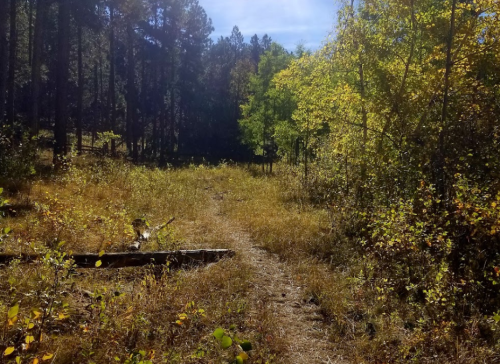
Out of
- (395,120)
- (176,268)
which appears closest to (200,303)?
(176,268)

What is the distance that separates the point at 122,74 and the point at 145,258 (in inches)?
1257

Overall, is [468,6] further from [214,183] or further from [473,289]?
[214,183]

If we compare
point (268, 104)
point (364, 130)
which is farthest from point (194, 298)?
point (268, 104)

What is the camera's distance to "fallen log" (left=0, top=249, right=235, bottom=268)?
493 cm

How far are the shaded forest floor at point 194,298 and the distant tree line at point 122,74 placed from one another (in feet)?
15.1

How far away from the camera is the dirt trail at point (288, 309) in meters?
3.97

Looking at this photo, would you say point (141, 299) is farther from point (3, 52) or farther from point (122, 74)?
point (122, 74)

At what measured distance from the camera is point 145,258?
18.6 feet

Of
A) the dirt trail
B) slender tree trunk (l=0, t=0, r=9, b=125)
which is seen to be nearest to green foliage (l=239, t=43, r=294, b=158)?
slender tree trunk (l=0, t=0, r=9, b=125)

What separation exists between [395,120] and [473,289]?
4851 millimetres

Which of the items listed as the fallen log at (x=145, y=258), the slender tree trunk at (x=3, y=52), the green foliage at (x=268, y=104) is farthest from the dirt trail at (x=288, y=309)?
the green foliage at (x=268, y=104)

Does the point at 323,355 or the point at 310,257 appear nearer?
the point at 323,355

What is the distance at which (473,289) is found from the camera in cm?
457

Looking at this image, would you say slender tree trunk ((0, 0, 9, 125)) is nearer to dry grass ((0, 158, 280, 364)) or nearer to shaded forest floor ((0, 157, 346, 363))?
shaded forest floor ((0, 157, 346, 363))
